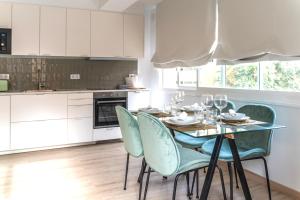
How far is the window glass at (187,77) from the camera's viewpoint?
4.38 meters

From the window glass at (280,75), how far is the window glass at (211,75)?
29.0 inches

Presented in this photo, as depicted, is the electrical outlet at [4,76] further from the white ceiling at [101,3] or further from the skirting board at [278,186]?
the skirting board at [278,186]

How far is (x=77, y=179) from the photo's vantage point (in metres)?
3.14

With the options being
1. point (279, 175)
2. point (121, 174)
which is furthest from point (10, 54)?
point (279, 175)

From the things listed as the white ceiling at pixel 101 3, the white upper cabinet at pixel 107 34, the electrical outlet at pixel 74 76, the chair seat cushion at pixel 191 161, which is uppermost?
the white ceiling at pixel 101 3

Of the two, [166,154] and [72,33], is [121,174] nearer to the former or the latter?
[166,154]

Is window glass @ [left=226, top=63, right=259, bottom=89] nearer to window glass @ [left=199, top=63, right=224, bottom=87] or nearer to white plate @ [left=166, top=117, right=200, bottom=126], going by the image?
window glass @ [left=199, top=63, right=224, bottom=87]

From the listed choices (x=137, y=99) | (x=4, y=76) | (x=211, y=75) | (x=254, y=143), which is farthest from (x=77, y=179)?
(x=4, y=76)

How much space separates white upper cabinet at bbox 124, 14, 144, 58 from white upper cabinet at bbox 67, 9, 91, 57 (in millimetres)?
710

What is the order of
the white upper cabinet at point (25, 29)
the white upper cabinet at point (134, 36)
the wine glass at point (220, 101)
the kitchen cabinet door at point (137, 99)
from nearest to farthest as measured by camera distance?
the wine glass at point (220, 101) < the white upper cabinet at point (25, 29) < the kitchen cabinet door at point (137, 99) < the white upper cabinet at point (134, 36)

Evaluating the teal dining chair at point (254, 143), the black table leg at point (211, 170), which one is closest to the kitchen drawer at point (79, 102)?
the teal dining chair at point (254, 143)

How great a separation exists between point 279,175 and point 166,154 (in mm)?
1540

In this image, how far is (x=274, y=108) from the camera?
2.91 metres

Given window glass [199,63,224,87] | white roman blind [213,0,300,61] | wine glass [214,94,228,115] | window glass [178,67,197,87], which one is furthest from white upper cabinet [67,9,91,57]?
wine glass [214,94,228,115]
